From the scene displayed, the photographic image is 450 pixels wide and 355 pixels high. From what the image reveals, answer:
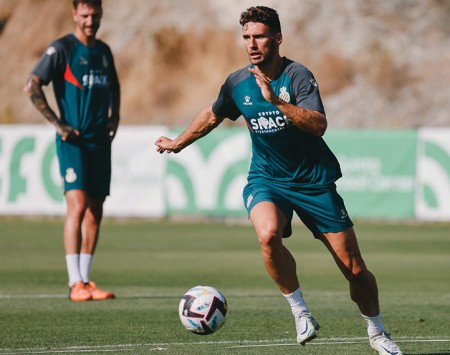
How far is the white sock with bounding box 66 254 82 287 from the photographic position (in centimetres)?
1120

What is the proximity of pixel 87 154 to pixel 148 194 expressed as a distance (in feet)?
43.8

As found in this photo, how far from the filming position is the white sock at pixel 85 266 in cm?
1133

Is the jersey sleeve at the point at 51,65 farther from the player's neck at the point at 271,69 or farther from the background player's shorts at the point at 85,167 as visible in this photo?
the player's neck at the point at 271,69

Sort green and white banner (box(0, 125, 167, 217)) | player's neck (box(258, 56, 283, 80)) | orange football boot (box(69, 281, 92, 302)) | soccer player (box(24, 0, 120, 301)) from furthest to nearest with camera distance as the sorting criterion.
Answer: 1. green and white banner (box(0, 125, 167, 217))
2. soccer player (box(24, 0, 120, 301))
3. orange football boot (box(69, 281, 92, 302))
4. player's neck (box(258, 56, 283, 80))

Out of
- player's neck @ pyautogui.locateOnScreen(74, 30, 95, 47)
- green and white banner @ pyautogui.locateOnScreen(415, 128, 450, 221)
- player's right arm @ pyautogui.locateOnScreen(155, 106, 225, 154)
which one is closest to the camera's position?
player's right arm @ pyautogui.locateOnScreen(155, 106, 225, 154)

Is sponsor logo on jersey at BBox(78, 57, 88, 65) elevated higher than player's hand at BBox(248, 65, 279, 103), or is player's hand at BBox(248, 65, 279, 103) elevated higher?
sponsor logo on jersey at BBox(78, 57, 88, 65)

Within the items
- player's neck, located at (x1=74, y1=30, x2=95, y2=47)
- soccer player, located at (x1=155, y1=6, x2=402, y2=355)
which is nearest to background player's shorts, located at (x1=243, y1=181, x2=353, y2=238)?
soccer player, located at (x1=155, y1=6, x2=402, y2=355)

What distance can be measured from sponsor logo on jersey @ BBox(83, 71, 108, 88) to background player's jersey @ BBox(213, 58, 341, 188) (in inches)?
144

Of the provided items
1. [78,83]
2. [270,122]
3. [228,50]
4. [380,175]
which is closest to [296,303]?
[270,122]

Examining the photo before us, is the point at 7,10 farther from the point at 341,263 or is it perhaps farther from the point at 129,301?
the point at 341,263

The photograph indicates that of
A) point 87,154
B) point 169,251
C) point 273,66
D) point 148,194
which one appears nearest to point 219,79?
point 148,194

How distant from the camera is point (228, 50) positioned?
4212cm

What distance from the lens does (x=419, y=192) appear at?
2369cm

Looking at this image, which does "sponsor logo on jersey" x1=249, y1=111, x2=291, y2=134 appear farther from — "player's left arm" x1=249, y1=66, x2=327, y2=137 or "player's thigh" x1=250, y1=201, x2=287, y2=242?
"player's thigh" x1=250, y1=201, x2=287, y2=242
